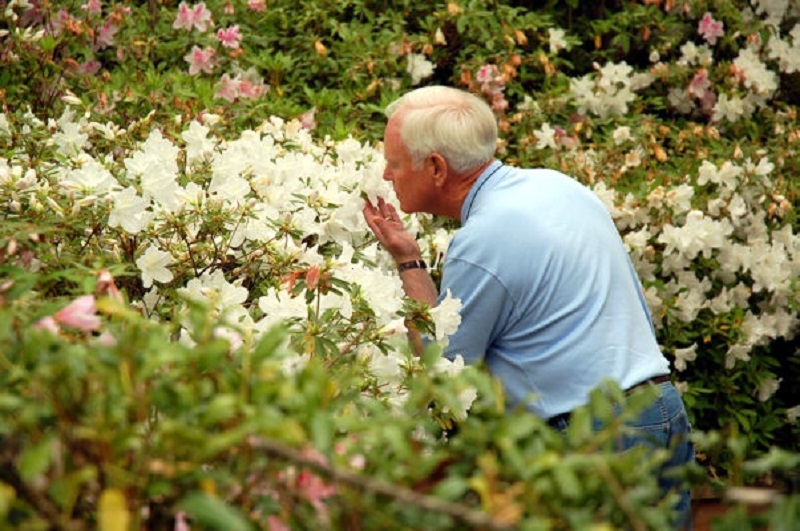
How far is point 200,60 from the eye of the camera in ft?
18.7

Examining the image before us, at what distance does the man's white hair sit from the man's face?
0.02 meters

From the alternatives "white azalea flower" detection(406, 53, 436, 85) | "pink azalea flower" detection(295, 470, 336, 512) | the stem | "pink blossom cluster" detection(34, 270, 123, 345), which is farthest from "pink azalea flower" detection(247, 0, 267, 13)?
the stem

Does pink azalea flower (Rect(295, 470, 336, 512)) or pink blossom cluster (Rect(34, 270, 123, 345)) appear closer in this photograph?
pink azalea flower (Rect(295, 470, 336, 512))

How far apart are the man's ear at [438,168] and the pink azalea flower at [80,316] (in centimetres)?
185

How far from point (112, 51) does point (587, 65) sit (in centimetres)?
281

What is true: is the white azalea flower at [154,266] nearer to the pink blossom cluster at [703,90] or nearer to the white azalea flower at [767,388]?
the white azalea flower at [767,388]

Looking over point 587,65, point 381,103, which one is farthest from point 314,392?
point 587,65

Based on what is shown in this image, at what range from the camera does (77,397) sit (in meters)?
1.39

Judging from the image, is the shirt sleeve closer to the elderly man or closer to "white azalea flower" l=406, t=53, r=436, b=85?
the elderly man

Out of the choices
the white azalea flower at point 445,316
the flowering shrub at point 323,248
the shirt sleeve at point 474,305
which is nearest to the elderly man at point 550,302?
the shirt sleeve at point 474,305

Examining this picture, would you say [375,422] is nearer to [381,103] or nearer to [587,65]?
[381,103]

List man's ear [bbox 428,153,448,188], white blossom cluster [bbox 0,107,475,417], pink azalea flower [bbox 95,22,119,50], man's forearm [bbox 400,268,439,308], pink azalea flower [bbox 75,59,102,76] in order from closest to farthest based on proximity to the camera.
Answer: white blossom cluster [bbox 0,107,475,417], man's forearm [bbox 400,268,439,308], man's ear [bbox 428,153,448,188], pink azalea flower [bbox 75,59,102,76], pink azalea flower [bbox 95,22,119,50]

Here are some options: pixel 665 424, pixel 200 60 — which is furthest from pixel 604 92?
pixel 665 424

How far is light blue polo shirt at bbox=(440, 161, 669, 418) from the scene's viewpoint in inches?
125
